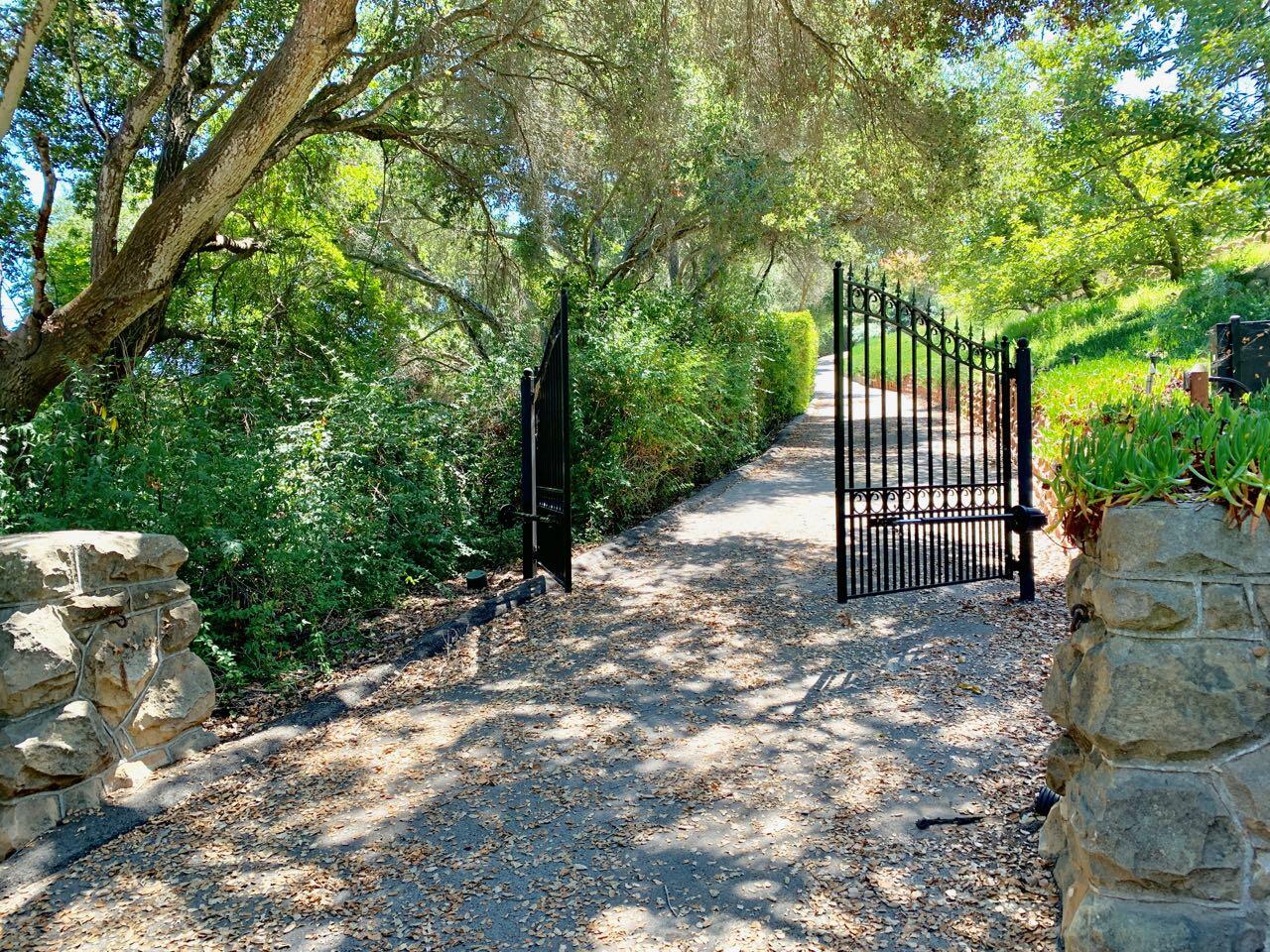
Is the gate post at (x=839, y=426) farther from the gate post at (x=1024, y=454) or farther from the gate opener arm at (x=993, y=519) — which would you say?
the gate post at (x=1024, y=454)

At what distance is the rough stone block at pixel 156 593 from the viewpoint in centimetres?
357

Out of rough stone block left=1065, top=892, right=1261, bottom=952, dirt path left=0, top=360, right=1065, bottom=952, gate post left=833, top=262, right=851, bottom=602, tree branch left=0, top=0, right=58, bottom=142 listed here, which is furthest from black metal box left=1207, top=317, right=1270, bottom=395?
tree branch left=0, top=0, right=58, bottom=142

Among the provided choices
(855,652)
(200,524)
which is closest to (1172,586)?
(855,652)

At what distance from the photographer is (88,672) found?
3336mm

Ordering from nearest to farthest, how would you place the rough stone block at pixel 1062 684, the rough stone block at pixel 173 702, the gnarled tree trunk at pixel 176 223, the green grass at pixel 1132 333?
the rough stone block at pixel 1062 684, the rough stone block at pixel 173 702, the gnarled tree trunk at pixel 176 223, the green grass at pixel 1132 333

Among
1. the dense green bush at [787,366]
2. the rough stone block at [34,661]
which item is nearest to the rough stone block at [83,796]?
the rough stone block at [34,661]

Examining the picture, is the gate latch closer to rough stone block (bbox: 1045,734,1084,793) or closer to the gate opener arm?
the gate opener arm

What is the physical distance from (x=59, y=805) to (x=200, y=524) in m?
1.62

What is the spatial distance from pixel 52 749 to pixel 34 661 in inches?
13.6

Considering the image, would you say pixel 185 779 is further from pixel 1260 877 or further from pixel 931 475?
pixel 931 475

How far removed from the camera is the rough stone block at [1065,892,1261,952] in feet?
6.33

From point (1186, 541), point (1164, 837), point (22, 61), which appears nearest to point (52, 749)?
point (1164, 837)

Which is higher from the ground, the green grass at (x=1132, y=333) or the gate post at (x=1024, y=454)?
the green grass at (x=1132, y=333)

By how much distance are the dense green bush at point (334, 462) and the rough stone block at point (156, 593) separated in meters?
0.40
